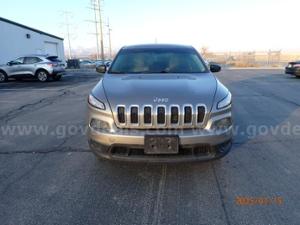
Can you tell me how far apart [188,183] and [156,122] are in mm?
913

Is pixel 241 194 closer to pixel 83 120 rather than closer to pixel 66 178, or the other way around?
pixel 66 178

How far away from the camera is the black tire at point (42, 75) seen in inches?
652

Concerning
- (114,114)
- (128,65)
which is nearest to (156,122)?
(114,114)

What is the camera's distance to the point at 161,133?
2.91m

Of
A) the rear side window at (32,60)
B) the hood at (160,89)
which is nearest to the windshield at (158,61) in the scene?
A: the hood at (160,89)

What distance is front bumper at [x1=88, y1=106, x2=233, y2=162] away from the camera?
2.91 metres

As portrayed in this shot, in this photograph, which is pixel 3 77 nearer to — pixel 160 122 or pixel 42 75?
pixel 42 75

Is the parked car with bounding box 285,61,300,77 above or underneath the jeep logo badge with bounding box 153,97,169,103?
underneath

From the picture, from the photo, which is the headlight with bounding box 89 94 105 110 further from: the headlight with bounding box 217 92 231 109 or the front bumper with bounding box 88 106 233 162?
the headlight with bounding box 217 92 231 109

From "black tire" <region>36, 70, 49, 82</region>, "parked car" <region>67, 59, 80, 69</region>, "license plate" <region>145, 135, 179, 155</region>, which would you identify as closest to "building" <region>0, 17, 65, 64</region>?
"black tire" <region>36, 70, 49, 82</region>
